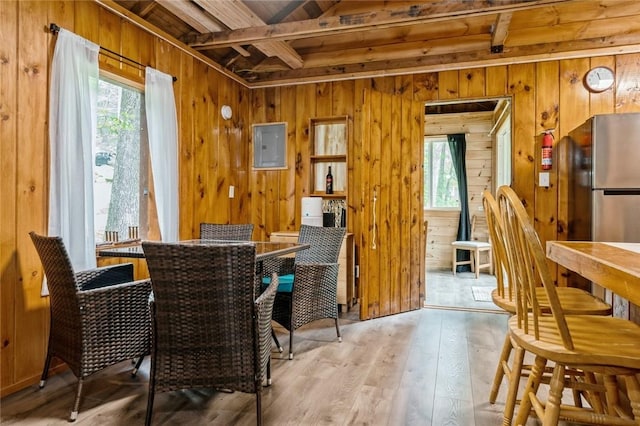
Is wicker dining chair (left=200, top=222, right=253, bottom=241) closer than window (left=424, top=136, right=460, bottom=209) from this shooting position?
Yes

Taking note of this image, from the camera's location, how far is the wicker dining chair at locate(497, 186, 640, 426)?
1.18 metres

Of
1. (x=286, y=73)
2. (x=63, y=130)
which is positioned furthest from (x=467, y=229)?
(x=63, y=130)

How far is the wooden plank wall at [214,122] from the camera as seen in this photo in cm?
216

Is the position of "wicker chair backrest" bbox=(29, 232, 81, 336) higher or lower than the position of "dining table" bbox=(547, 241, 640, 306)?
lower

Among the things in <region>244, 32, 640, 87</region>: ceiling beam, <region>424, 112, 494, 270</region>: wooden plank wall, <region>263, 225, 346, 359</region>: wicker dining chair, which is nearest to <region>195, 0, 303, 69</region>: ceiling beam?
<region>244, 32, 640, 87</region>: ceiling beam

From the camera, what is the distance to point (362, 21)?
2961 mm

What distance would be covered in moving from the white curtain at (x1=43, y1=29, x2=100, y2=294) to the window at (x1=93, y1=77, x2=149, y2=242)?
0.28 meters

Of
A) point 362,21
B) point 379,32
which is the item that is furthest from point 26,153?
point 379,32

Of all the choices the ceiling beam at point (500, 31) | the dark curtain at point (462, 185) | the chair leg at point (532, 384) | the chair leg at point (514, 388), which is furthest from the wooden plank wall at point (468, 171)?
the chair leg at point (532, 384)

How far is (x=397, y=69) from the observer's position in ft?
13.0

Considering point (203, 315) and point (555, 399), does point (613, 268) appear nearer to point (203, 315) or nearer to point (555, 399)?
point (555, 399)

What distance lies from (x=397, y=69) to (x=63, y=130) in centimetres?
293

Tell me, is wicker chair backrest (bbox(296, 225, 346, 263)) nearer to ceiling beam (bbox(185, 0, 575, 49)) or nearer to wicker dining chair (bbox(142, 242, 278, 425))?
wicker dining chair (bbox(142, 242, 278, 425))

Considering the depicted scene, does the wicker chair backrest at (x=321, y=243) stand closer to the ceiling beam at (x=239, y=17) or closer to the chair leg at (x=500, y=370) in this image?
the chair leg at (x=500, y=370)
